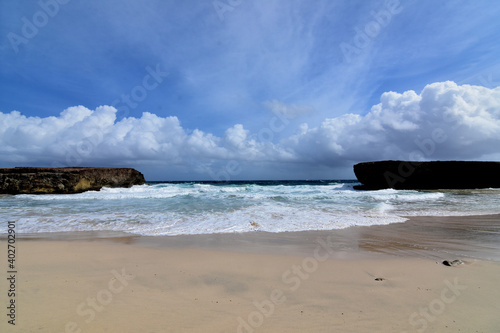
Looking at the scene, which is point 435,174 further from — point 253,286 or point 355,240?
point 253,286

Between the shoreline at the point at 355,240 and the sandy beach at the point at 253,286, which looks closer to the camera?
the sandy beach at the point at 253,286

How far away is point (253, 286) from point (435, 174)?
1349 inches

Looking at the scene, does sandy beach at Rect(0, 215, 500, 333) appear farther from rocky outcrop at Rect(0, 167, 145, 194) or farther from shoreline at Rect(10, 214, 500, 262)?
rocky outcrop at Rect(0, 167, 145, 194)

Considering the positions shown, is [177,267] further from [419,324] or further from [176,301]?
[419,324]

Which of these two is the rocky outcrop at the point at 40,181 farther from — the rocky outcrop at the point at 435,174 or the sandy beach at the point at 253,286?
the rocky outcrop at the point at 435,174

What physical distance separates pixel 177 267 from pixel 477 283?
445cm

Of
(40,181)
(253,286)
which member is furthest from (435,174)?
(40,181)

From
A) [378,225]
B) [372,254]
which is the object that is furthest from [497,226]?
[372,254]

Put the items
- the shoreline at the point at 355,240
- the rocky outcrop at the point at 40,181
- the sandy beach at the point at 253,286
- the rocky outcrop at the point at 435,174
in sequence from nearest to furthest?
the sandy beach at the point at 253,286 → the shoreline at the point at 355,240 → the rocky outcrop at the point at 40,181 → the rocky outcrop at the point at 435,174

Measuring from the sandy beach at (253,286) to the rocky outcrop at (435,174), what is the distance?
25545mm

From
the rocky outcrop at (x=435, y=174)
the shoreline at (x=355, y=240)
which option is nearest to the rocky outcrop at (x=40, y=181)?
the shoreline at (x=355, y=240)

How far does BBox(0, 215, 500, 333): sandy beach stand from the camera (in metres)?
2.43

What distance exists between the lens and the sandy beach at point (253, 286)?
7.97ft

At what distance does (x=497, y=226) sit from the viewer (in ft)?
26.3
